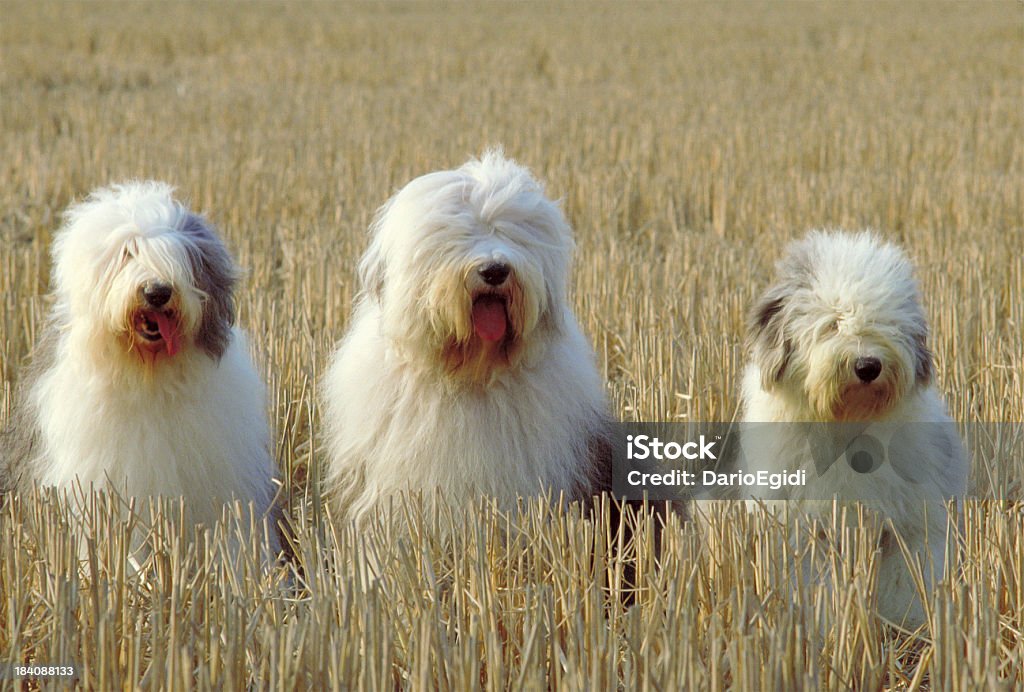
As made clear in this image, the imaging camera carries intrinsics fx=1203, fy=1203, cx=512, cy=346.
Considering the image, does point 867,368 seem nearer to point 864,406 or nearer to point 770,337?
point 864,406

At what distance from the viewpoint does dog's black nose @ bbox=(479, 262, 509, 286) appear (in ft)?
11.5

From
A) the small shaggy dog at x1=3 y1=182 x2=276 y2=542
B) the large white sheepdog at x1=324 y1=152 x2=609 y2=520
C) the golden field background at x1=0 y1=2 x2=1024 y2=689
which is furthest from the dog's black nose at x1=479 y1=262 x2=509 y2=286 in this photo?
the small shaggy dog at x1=3 y1=182 x2=276 y2=542

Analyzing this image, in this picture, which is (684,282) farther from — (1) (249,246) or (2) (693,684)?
(2) (693,684)

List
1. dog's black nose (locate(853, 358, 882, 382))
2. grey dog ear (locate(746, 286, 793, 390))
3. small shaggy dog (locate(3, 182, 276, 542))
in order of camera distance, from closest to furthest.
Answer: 1. dog's black nose (locate(853, 358, 882, 382))
2. small shaggy dog (locate(3, 182, 276, 542))
3. grey dog ear (locate(746, 286, 793, 390))

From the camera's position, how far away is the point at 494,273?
11.6 feet

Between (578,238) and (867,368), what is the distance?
494 cm

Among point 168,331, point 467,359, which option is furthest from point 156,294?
point 467,359

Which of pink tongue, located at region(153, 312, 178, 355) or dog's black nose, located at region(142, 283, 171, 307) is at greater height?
dog's black nose, located at region(142, 283, 171, 307)

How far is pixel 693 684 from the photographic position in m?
2.51

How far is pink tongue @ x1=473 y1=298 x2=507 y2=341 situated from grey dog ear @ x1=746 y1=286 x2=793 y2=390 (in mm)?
853

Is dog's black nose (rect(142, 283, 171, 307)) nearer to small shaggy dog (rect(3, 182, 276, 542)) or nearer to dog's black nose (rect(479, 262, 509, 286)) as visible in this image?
small shaggy dog (rect(3, 182, 276, 542))

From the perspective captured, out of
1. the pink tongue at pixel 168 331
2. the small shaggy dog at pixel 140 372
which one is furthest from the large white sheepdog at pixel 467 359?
the pink tongue at pixel 168 331

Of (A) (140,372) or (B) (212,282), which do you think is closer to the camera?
(A) (140,372)

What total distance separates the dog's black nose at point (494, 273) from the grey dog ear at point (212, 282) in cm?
89
